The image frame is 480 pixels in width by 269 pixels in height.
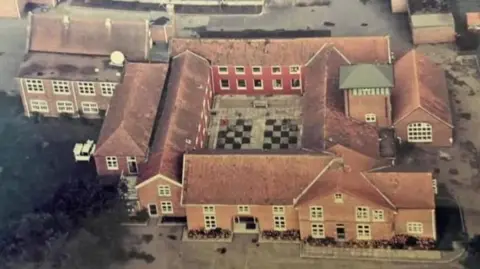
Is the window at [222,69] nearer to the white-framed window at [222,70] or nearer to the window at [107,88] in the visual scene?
the white-framed window at [222,70]

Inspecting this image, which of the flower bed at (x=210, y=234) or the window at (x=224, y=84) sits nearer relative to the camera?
the flower bed at (x=210, y=234)

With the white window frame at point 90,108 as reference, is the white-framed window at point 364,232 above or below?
below

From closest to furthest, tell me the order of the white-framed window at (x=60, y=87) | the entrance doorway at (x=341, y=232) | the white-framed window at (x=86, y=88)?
the entrance doorway at (x=341, y=232) < the white-framed window at (x=86, y=88) < the white-framed window at (x=60, y=87)

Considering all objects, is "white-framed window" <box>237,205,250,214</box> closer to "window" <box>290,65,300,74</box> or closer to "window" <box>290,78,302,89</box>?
"window" <box>290,65,300,74</box>

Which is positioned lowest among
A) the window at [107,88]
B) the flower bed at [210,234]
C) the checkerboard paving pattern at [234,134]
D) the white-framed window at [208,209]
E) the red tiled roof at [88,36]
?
the flower bed at [210,234]

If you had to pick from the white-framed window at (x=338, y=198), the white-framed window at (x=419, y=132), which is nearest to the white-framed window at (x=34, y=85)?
the white-framed window at (x=338, y=198)

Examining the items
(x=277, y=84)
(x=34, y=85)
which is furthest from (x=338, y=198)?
(x=34, y=85)

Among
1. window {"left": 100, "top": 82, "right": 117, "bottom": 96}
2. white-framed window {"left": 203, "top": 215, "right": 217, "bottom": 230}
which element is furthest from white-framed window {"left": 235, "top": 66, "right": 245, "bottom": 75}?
white-framed window {"left": 203, "top": 215, "right": 217, "bottom": 230}
